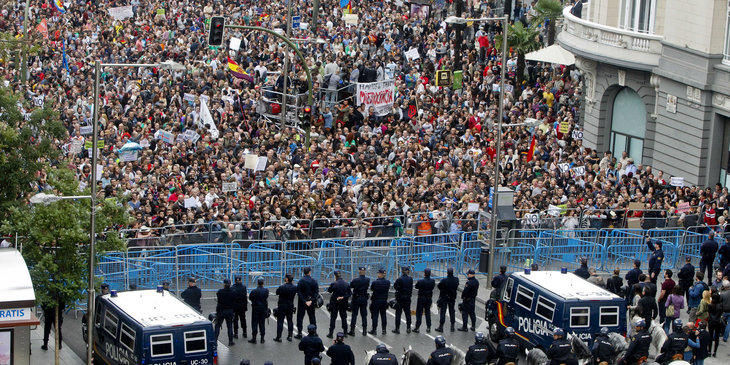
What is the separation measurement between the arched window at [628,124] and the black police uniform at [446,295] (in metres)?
13.9

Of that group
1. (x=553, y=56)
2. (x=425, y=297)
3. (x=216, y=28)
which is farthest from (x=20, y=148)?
(x=553, y=56)

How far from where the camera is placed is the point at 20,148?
80.7ft

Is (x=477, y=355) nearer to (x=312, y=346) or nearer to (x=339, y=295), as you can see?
(x=312, y=346)

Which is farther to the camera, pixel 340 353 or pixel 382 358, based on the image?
pixel 340 353

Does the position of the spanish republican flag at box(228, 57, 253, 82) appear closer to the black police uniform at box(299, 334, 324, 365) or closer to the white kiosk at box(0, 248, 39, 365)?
the black police uniform at box(299, 334, 324, 365)

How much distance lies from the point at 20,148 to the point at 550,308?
10535 millimetres

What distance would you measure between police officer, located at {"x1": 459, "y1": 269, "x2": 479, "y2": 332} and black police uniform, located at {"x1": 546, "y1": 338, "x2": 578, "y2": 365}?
404 cm

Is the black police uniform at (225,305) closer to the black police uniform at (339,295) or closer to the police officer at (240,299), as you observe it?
the police officer at (240,299)

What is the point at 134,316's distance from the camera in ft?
74.2

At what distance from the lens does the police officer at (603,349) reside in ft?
76.1

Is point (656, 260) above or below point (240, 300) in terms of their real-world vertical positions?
above

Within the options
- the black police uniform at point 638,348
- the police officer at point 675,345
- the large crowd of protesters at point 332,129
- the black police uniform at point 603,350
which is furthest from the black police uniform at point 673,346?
the large crowd of protesters at point 332,129

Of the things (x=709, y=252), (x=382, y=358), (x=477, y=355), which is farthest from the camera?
(x=709, y=252)

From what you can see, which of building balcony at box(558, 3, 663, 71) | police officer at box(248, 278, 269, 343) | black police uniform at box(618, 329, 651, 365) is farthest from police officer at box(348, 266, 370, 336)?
building balcony at box(558, 3, 663, 71)
